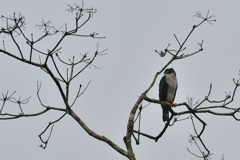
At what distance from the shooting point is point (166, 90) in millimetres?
9188

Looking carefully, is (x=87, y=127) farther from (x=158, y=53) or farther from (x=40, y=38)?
(x=158, y=53)

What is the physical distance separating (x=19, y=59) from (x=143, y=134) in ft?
6.74

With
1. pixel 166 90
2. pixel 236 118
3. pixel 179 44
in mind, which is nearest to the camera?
pixel 236 118

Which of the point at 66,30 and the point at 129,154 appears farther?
the point at 66,30

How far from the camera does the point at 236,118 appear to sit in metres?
4.99

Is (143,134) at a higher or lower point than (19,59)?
lower

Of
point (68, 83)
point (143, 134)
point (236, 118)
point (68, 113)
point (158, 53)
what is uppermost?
point (158, 53)

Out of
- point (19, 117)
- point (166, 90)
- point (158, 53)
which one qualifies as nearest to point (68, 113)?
point (19, 117)

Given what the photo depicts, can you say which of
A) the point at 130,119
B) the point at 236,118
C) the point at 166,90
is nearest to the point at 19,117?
the point at 130,119

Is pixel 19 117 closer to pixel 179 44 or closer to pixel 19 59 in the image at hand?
pixel 19 59

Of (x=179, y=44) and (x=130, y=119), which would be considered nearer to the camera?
(x=130, y=119)

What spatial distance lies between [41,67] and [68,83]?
1.43ft

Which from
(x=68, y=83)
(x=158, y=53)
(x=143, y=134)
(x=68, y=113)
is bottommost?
(x=143, y=134)

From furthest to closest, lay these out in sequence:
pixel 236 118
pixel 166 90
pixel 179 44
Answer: pixel 166 90, pixel 179 44, pixel 236 118
